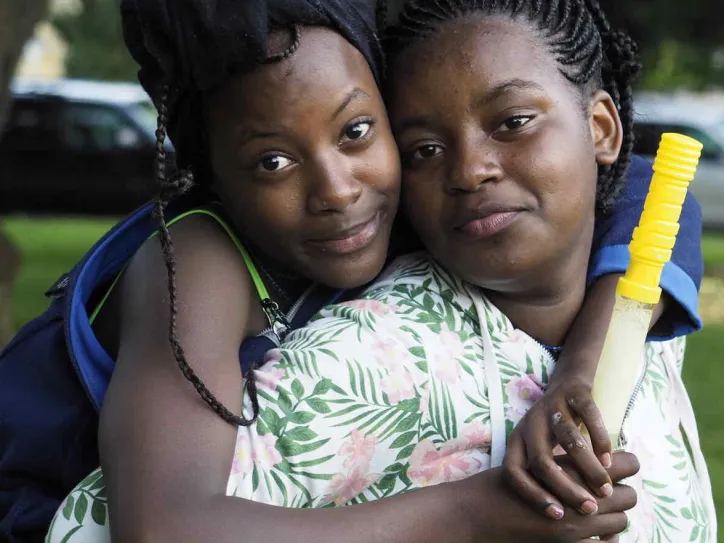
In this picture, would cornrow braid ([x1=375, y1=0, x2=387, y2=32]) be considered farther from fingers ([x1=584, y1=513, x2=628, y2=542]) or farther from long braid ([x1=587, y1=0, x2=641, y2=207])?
fingers ([x1=584, y1=513, x2=628, y2=542])

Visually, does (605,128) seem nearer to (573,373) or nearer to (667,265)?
(667,265)

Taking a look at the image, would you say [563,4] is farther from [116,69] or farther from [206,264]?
[116,69]

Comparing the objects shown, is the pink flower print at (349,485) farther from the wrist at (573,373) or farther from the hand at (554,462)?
the wrist at (573,373)

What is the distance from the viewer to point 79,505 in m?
1.83

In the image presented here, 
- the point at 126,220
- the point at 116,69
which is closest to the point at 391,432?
the point at 126,220

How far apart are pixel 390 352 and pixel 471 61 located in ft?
1.83

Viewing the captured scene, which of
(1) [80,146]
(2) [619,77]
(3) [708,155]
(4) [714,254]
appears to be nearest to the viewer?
(2) [619,77]

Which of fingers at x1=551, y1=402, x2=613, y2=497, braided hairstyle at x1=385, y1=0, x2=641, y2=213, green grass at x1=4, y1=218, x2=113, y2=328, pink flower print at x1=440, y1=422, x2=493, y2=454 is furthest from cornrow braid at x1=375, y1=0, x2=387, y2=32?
green grass at x1=4, y1=218, x2=113, y2=328

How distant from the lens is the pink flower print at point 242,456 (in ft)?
5.78

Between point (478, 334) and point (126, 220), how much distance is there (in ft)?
2.42

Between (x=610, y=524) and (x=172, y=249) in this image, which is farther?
(x=172, y=249)

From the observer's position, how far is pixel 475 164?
1960mm

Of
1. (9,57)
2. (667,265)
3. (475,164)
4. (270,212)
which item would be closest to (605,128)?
(667,265)

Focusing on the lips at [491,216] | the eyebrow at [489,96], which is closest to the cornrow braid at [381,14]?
the eyebrow at [489,96]
